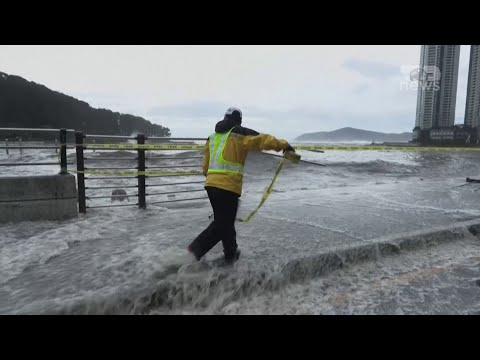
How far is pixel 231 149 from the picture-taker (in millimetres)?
3723

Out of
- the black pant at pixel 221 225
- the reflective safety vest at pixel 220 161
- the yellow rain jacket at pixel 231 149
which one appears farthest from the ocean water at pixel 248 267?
the reflective safety vest at pixel 220 161

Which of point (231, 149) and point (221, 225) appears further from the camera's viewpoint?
point (221, 225)

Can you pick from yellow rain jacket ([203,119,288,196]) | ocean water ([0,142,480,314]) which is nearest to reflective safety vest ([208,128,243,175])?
yellow rain jacket ([203,119,288,196])

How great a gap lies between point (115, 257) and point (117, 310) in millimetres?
1227

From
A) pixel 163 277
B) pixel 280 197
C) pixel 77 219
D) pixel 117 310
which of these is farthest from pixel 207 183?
pixel 280 197

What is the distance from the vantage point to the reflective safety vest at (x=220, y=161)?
3740 mm

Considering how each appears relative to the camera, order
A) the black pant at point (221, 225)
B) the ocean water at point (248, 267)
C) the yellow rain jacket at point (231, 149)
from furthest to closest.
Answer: the black pant at point (221, 225) < the yellow rain jacket at point (231, 149) < the ocean water at point (248, 267)

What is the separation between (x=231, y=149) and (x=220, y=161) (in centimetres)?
18

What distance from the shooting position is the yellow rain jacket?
3.69 m

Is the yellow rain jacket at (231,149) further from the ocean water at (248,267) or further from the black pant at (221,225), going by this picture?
the ocean water at (248,267)

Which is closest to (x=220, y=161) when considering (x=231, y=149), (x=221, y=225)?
(x=231, y=149)

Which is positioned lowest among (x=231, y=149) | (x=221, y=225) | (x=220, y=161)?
(x=221, y=225)

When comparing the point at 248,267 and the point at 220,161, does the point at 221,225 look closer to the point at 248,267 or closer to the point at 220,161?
the point at 248,267

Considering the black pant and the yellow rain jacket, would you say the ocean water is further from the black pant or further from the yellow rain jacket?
the yellow rain jacket
